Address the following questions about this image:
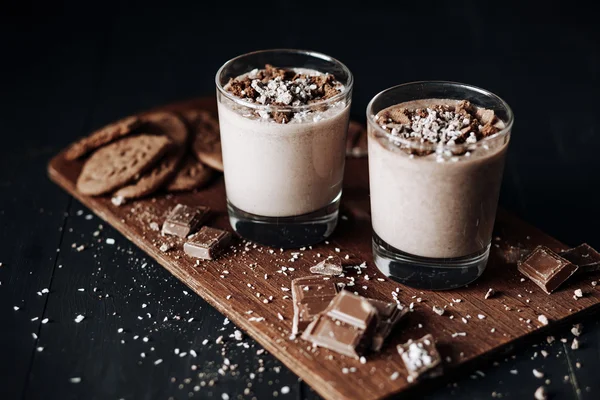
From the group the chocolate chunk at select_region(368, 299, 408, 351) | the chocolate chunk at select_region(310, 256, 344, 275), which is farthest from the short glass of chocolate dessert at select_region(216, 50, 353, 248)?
the chocolate chunk at select_region(368, 299, 408, 351)

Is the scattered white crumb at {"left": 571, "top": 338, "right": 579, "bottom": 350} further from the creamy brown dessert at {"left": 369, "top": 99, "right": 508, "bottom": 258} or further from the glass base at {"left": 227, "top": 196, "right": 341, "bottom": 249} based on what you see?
the glass base at {"left": 227, "top": 196, "right": 341, "bottom": 249}

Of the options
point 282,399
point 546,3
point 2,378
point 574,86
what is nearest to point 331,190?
point 282,399

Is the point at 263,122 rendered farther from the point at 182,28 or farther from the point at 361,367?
the point at 182,28

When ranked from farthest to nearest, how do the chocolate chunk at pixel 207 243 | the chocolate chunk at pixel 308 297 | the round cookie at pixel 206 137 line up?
the round cookie at pixel 206 137
the chocolate chunk at pixel 207 243
the chocolate chunk at pixel 308 297

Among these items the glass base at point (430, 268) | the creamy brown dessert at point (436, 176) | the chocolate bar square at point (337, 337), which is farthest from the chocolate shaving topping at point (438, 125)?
the chocolate bar square at point (337, 337)

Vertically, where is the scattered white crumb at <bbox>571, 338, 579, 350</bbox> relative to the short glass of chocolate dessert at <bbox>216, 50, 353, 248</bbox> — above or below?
below

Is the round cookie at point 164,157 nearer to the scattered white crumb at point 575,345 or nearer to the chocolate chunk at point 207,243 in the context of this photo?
the chocolate chunk at point 207,243
